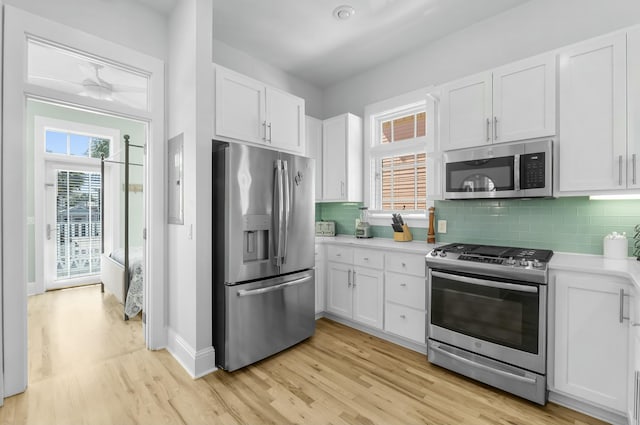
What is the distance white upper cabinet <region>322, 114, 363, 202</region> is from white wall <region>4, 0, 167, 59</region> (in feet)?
6.45

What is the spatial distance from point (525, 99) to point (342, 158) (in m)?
1.94

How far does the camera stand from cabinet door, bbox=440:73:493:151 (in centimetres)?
248

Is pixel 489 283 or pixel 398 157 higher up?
pixel 398 157

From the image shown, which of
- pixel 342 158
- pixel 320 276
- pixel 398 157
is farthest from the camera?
pixel 342 158

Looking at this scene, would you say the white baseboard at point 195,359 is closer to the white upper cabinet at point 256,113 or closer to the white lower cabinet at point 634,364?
the white upper cabinet at point 256,113

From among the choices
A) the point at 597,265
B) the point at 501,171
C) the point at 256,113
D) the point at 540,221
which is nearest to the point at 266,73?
the point at 256,113

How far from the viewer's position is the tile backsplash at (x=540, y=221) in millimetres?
2244

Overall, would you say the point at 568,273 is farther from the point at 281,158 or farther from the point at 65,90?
the point at 65,90

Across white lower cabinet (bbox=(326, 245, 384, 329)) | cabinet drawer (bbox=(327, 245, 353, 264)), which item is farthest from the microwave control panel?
cabinet drawer (bbox=(327, 245, 353, 264))

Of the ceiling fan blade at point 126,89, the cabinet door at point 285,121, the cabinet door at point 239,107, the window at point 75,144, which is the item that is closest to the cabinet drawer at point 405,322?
the cabinet door at point 285,121

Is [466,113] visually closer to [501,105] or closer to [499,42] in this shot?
[501,105]

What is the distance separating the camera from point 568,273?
6.38 feet

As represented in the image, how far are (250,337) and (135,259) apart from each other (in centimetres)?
220

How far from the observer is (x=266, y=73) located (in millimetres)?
3783
